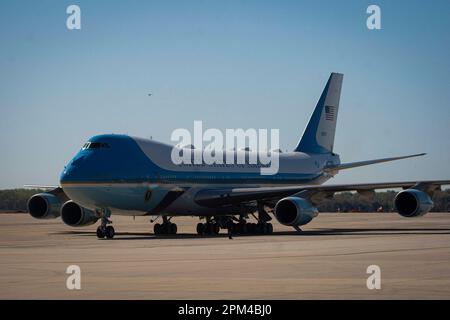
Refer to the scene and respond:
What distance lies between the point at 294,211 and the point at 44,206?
12243 mm

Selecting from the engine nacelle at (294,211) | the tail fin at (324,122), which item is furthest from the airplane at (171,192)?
the tail fin at (324,122)

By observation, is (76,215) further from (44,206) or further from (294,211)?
(294,211)

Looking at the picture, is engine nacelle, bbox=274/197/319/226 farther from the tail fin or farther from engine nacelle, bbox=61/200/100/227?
the tail fin

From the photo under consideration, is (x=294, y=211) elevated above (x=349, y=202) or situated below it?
above

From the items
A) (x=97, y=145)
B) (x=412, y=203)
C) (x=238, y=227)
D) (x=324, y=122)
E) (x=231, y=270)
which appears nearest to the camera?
(x=231, y=270)

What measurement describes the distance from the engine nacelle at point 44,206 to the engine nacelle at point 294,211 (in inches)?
427

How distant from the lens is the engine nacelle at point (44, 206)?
41000mm

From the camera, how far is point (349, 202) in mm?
116750

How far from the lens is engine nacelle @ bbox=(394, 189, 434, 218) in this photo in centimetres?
3700

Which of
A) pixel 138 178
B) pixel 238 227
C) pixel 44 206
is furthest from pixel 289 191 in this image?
pixel 44 206

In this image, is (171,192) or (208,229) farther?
(208,229)

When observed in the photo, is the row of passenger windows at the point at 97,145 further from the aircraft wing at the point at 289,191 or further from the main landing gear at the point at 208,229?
the main landing gear at the point at 208,229
